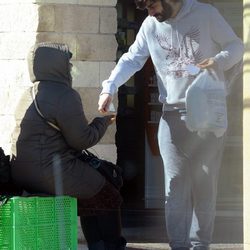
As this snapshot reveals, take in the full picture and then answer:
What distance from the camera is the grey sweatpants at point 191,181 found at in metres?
6.09

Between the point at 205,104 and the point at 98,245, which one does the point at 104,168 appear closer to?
the point at 98,245

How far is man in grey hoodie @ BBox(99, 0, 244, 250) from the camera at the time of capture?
6.09 m

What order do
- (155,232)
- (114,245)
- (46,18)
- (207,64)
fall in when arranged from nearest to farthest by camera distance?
1. (207,64)
2. (114,245)
3. (46,18)
4. (155,232)

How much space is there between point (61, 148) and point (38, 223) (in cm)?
60

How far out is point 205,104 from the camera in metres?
6.12

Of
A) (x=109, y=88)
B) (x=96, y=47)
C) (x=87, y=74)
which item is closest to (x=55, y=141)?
(x=109, y=88)

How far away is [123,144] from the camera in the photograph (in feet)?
30.8

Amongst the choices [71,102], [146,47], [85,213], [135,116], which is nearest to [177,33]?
[146,47]

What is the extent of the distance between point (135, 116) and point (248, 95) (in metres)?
4.08

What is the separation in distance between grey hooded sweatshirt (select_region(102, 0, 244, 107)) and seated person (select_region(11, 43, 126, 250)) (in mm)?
367

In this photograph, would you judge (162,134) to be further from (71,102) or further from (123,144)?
(123,144)

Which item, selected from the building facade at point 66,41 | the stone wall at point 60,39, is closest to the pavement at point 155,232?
the building facade at point 66,41

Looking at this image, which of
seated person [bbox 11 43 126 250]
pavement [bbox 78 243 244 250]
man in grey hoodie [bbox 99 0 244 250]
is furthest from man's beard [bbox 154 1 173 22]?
pavement [bbox 78 243 244 250]

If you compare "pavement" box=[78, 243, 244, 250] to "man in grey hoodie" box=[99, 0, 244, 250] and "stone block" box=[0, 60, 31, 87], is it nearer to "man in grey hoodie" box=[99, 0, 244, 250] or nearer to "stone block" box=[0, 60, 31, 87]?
"man in grey hoodie" box=[99, 0, 244, 250]
